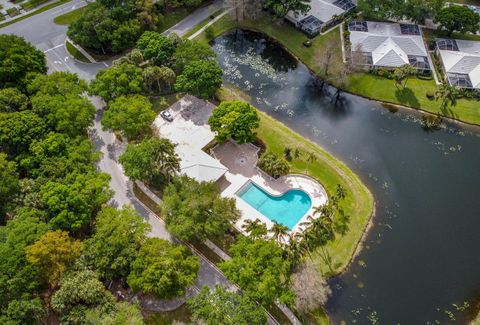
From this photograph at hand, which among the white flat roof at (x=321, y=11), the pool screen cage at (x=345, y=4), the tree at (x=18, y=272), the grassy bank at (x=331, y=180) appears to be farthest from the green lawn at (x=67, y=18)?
the pool screen cage at (x=345, y=4)

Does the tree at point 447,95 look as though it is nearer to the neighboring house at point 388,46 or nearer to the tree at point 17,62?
A: the neighboring house at point 388,46

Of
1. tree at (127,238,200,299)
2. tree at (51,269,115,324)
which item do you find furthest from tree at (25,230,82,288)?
tree at (127,238,200,299)

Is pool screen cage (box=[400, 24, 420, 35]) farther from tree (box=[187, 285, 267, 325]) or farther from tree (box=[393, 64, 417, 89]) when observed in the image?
tree (box=[187, 285, 267, 325])

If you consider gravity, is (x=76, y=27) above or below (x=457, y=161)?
above

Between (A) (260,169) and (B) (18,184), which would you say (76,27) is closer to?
(B) (18,184)

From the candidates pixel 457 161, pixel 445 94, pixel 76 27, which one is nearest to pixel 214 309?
pixel 457 161

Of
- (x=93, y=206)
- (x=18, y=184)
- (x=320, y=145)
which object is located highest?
(x=18, y=184)
